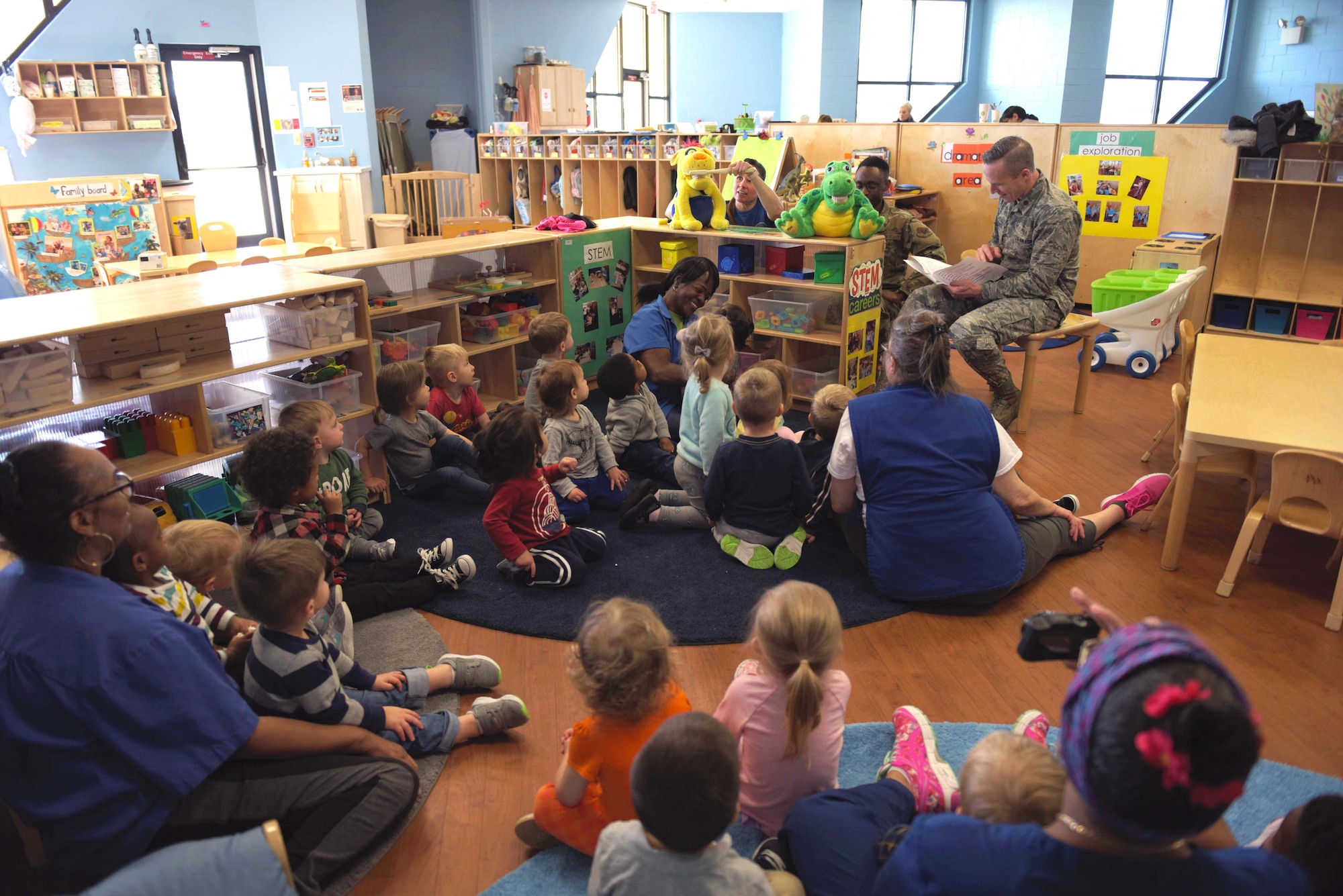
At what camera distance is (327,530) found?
3215 mm

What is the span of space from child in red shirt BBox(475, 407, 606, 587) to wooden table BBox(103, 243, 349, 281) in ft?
13.9

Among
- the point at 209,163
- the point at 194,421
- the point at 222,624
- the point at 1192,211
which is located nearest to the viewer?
the point at 222,624

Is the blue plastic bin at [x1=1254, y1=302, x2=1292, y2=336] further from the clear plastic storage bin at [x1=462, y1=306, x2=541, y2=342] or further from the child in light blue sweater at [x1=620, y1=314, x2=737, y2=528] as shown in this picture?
the clear plastic storage bin at [x1=462, y1=306, x2=541, y2=342]

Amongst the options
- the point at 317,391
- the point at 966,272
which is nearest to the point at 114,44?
the point at 317,391

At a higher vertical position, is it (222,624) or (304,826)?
(222,624)

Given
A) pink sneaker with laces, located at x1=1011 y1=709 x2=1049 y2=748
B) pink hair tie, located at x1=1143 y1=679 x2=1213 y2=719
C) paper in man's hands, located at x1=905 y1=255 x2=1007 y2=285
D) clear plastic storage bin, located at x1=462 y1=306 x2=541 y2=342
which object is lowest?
pink sneaker with laces, located at x1=1011 y1=709 x2=1049 y2=748

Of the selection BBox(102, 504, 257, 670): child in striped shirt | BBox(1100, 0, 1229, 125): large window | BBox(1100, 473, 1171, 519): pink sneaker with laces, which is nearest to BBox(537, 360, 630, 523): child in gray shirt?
BBox(102, 504, 257, 670): child in striped shirt

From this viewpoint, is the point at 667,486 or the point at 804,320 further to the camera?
the point at 804,320

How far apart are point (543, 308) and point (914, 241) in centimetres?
251

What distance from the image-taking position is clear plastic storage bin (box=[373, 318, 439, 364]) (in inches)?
185

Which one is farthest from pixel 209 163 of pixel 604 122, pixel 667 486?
pixel 667 486

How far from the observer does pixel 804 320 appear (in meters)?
5.38

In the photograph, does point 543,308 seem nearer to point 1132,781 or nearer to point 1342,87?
point 1132,781

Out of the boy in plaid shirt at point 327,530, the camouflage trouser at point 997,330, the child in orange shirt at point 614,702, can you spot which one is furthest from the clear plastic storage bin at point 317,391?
the camouflage trouser at point 997,330
